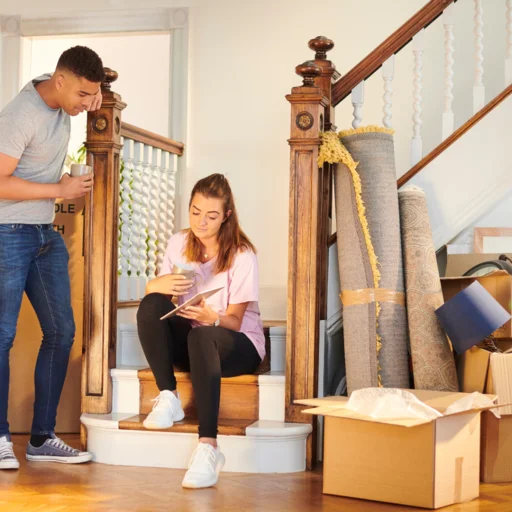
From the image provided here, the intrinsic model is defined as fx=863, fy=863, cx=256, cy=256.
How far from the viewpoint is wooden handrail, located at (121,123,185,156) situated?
12.3 ft

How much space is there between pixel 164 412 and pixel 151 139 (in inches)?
62.2

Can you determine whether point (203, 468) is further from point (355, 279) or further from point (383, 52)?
point (383, 52)

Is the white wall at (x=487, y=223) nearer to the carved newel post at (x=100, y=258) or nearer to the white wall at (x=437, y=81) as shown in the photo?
the white wall at (x=437, y=81)

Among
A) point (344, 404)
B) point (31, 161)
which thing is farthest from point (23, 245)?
point (344, 404)

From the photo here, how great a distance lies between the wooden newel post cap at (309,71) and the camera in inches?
125

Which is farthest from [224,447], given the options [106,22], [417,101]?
[106,22]

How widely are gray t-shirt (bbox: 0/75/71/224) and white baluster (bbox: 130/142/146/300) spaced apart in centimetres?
79

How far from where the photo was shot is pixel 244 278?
3.13 meters

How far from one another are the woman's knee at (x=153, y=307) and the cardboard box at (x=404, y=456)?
664 mm

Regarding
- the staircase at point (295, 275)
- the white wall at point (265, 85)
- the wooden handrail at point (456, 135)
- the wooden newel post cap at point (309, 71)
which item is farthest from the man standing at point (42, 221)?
the white wall at point (265, 85)

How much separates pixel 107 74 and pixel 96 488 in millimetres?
1527

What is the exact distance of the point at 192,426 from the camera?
303 cm

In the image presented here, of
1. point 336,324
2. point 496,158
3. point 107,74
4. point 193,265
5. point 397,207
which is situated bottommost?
point 336,324

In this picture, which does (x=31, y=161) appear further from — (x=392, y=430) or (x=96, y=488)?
(x=392, y=430)
